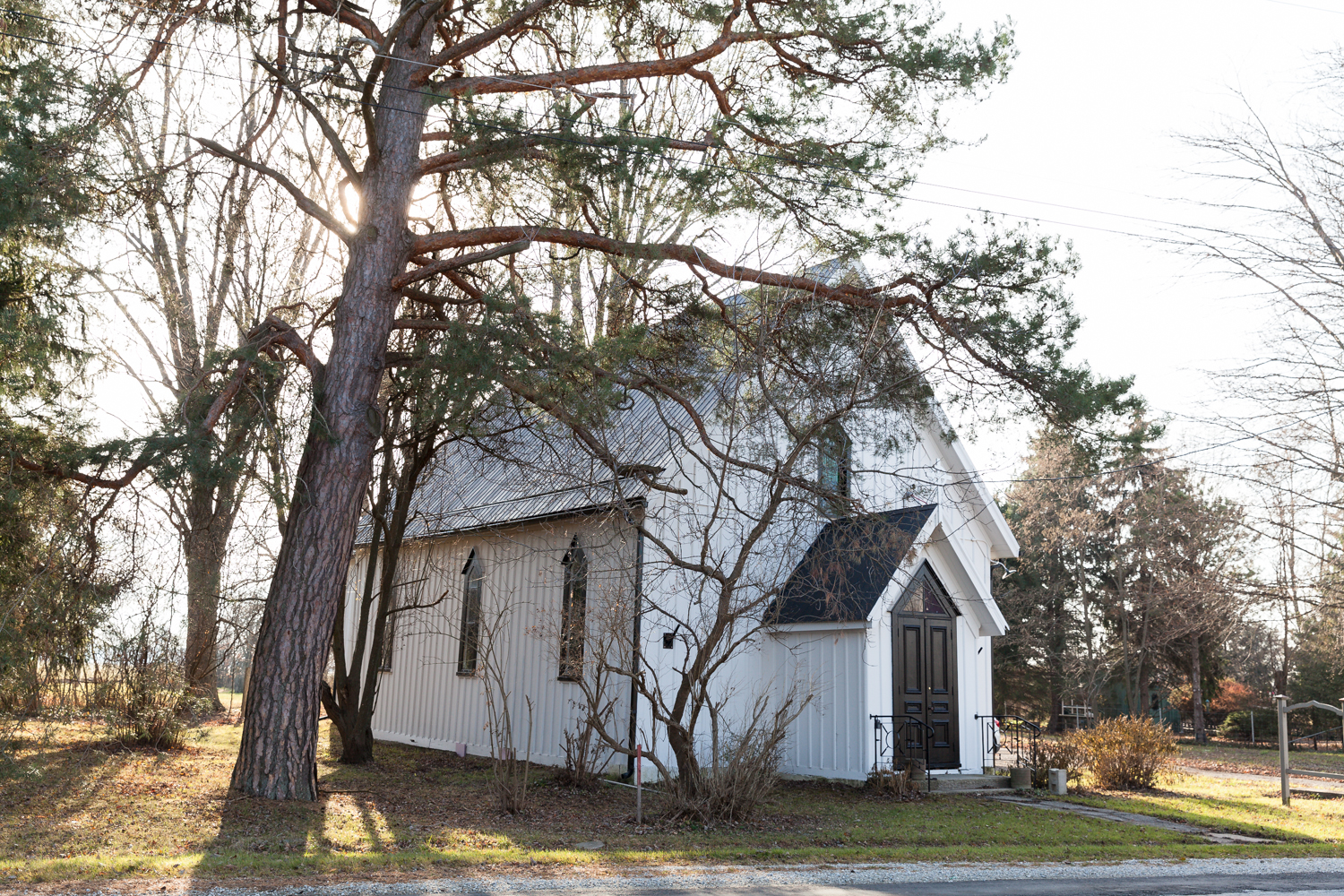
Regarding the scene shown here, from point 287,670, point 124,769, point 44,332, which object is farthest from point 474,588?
point 44,332

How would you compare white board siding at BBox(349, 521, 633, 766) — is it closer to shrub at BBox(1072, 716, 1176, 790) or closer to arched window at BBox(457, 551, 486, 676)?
arched window at BBox(457, 551, 486, 676)

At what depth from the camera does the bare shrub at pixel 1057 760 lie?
55.0 ft

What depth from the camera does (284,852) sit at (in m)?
8.79

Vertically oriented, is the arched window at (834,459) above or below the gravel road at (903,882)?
above

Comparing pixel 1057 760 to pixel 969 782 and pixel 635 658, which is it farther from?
pixel 635 658

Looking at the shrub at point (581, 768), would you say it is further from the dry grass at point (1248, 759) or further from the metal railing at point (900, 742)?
the dry grass at point (1248, 759)

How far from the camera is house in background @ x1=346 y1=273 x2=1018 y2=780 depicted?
Result: 14367 millimetres

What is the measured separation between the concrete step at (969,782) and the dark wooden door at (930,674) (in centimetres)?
44

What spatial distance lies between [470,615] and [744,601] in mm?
7310

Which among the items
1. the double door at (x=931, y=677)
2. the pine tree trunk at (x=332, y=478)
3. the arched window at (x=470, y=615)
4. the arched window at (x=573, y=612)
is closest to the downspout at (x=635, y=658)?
the arched window at (x=573, y=612)

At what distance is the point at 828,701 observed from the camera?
52.1ft

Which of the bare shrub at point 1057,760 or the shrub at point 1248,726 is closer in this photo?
the bare shrub at point 1057,760

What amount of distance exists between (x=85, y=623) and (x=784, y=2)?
34.6 feet

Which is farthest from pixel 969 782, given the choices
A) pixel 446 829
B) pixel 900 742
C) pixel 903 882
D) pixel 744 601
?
pixel 446 829
